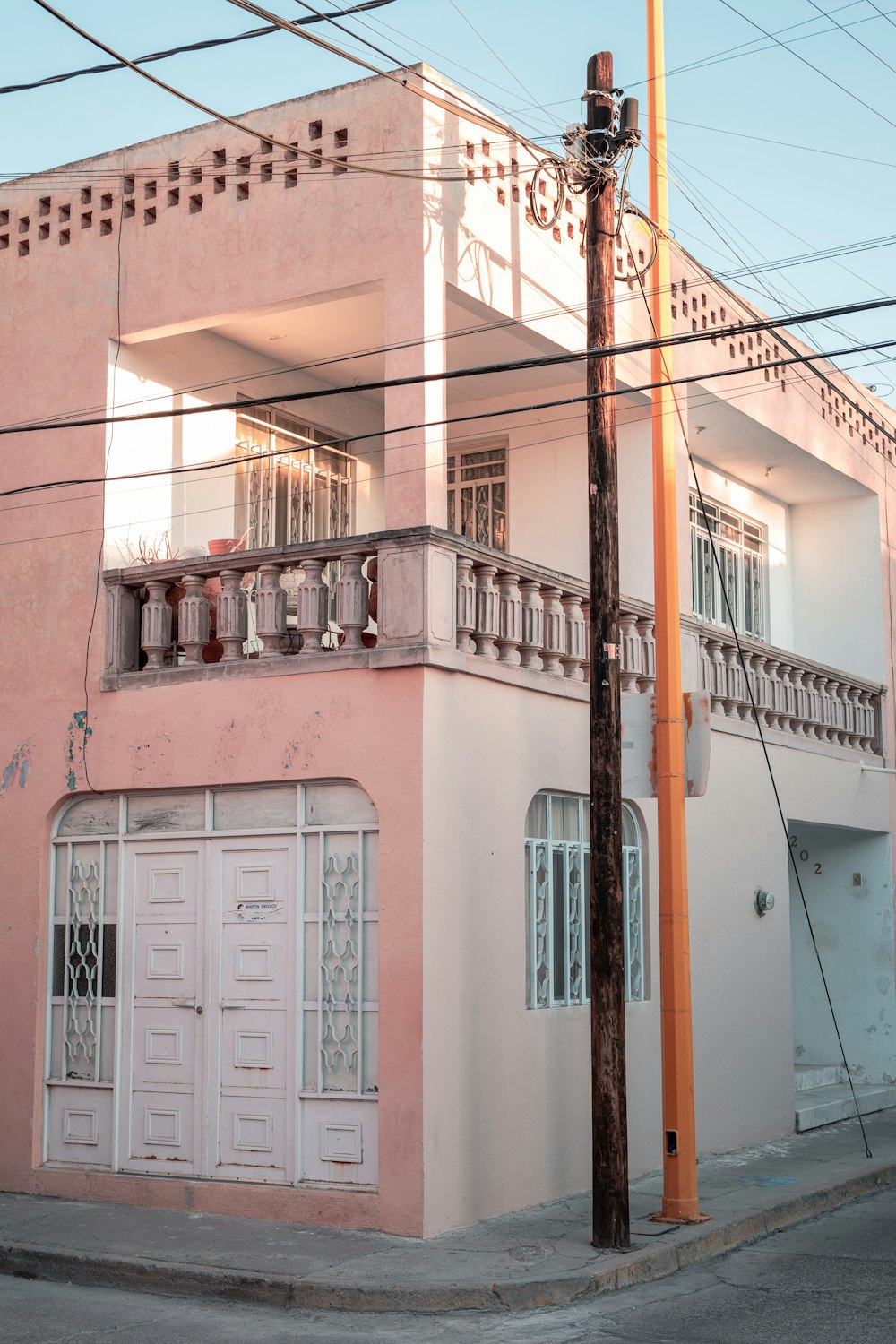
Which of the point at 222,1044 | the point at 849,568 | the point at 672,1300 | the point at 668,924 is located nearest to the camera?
the point at 672,1300

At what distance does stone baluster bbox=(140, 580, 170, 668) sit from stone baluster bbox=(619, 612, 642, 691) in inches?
146

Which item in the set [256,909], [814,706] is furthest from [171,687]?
[814,706]

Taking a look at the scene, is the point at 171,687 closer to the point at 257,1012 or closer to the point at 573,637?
the point at 257,1012

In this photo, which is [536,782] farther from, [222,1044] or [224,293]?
[224,293]

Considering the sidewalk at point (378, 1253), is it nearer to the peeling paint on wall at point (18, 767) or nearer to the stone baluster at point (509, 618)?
the peeling paint on wall at point (18, 767)

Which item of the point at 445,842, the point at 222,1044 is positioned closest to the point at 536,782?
the point at 445,842

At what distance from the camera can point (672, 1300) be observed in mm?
8625

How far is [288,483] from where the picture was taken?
45.4 ft

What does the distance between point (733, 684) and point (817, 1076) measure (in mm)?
4612

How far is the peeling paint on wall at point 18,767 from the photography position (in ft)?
39.6

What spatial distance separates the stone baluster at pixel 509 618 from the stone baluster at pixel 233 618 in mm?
1822

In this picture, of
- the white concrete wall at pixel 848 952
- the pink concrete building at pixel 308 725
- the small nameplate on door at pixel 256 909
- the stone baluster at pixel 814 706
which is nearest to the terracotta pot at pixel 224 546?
the pink concrete building at pixel 308 725

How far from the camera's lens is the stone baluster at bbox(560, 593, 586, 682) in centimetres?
1206

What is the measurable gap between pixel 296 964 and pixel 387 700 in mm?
1928
